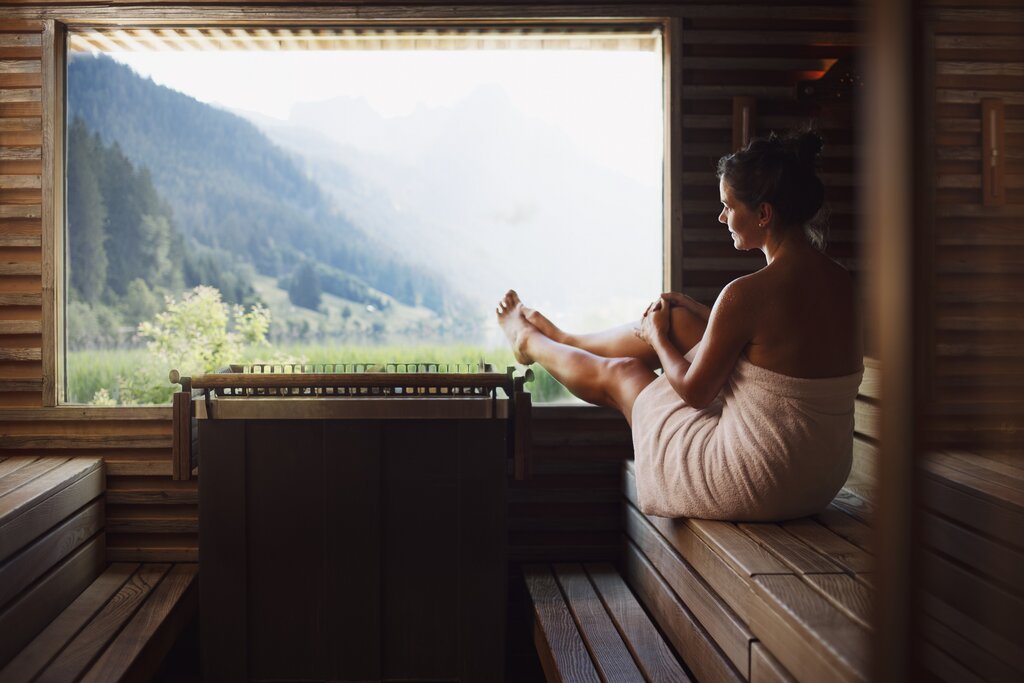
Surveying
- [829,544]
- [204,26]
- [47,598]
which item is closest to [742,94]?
[829,544]

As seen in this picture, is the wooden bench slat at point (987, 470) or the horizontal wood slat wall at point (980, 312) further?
the wooden bench slat at point (987, 470)

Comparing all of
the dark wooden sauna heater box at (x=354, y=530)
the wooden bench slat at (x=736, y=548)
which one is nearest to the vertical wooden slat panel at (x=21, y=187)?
the dark wooden sauna heater box at (x=354, y=530)

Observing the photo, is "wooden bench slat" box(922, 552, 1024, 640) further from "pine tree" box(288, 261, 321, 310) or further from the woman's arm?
"pine tree" box(288, 261, 321, 310)

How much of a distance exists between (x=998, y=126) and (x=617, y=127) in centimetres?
136

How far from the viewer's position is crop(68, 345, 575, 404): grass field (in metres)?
3.25

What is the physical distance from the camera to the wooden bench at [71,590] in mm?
2348

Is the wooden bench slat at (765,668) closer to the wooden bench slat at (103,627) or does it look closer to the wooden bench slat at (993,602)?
the wooden bench slat at (993,602)

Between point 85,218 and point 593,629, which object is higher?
point 85,218

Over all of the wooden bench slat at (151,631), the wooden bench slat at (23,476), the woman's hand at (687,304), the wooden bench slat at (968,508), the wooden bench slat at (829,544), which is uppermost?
the woman's hand at (687,304)

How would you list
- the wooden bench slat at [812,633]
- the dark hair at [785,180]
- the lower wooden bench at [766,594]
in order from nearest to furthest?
the wooden bench slat at [812,633]
the lower wooden bench at [766,594]
the dark hair at [785,180]

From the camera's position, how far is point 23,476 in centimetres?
285

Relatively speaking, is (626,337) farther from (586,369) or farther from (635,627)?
(635,627)

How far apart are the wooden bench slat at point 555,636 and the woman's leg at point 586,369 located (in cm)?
64

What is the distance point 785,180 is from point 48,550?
2.53 m
